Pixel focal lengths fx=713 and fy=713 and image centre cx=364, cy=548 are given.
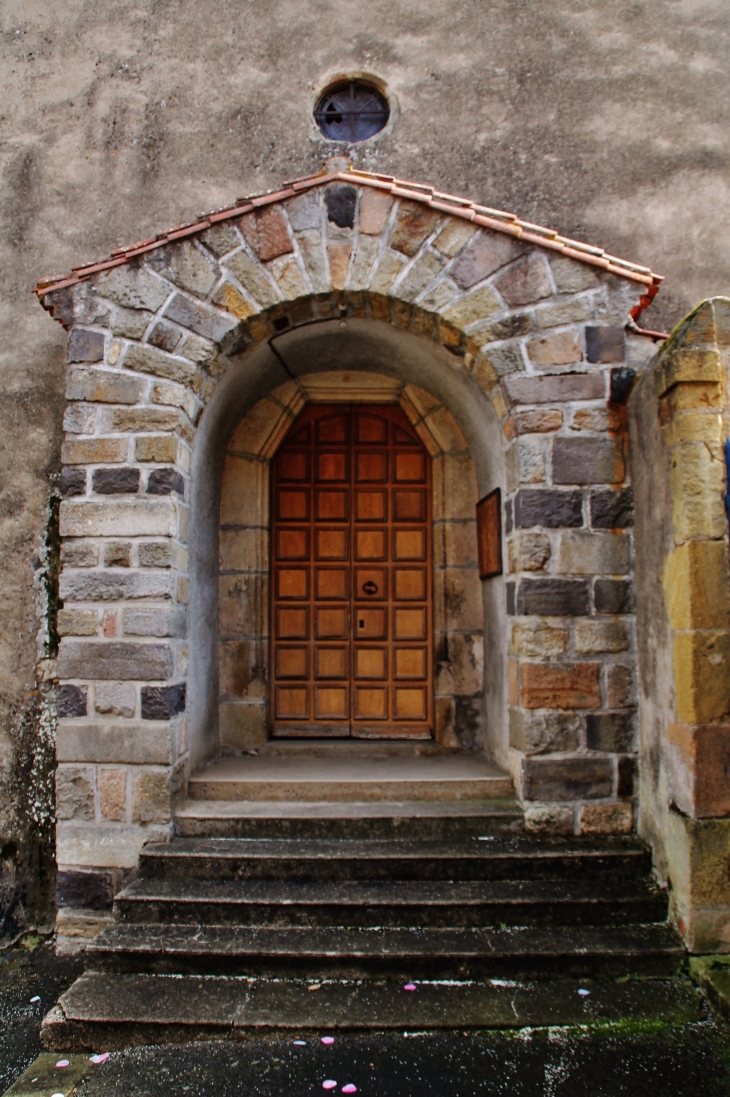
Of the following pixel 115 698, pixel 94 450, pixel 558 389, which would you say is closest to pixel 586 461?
pixel 558 389

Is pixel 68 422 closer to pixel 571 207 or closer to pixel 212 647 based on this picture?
pixel 212 647

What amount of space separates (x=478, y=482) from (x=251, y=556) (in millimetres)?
1405

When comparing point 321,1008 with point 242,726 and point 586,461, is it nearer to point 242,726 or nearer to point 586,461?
point 242,726

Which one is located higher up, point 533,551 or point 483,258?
point 483,258

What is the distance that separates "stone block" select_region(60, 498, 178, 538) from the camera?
10.9 feet

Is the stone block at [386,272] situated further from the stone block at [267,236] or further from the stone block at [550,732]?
the stone block at [550,732]

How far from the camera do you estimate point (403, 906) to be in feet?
9.38

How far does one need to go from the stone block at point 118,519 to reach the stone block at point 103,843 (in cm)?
134

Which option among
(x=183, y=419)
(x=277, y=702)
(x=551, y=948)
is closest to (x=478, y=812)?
(x=551, y=948)

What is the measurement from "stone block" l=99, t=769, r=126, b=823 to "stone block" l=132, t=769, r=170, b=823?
7 cm

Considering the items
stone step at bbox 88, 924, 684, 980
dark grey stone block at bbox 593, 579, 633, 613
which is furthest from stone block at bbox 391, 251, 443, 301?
stone step at bbox 88, 924, 684, 980

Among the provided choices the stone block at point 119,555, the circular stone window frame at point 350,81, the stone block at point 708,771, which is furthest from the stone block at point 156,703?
the circular stone window frame at point 350,81

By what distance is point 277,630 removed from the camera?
436cm

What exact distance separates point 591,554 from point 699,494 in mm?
608
